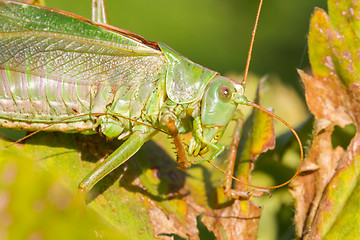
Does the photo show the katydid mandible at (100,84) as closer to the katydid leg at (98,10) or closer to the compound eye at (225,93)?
the compound eye at (225,93)

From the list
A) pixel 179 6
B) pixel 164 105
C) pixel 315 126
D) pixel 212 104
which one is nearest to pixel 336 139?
pixel 315 126

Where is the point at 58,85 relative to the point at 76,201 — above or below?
below

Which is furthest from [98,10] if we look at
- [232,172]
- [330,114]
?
[330,114]

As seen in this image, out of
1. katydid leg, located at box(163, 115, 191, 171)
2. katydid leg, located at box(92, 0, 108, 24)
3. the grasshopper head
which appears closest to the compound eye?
the grasshopper head

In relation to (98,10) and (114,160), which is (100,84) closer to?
(114,160)

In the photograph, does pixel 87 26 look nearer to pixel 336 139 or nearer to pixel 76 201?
pixel 336 139

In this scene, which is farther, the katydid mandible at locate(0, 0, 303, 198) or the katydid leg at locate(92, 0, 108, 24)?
the katydid leg at locate(92, 0, 108, 24)

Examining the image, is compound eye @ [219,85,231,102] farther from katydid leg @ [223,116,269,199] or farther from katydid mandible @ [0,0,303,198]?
katydid leg @ [223,116,269,199]
